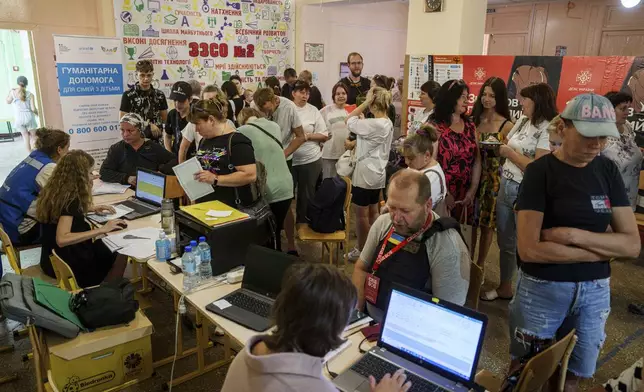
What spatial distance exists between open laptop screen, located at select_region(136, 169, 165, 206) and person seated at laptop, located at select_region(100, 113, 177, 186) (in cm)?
41

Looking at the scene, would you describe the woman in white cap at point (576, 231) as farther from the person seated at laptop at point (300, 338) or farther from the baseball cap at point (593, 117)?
the person seated at laptop at point (300, 338)

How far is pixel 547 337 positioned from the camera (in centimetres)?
196

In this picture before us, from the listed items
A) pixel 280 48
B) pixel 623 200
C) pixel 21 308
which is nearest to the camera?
pixel 623 200

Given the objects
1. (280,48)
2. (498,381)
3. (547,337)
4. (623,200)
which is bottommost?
(498,381)

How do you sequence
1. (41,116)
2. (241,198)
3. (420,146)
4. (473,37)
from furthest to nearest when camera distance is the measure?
(41,116) → (473,37) → (241,198) → (420,146)

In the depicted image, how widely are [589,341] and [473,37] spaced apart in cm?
429

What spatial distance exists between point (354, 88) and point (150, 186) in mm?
3263

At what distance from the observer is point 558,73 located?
4.34m

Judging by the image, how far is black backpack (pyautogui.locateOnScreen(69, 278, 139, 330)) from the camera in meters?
2.32

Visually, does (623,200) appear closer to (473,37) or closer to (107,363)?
(107,363)

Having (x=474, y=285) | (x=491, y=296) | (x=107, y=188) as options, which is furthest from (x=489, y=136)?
(x=107, y=188)

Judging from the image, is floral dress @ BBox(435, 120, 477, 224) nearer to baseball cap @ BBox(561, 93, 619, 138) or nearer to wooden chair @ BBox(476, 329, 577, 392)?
baseball cap @ BBox(561, 93, 619, 138)

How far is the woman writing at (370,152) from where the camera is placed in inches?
152

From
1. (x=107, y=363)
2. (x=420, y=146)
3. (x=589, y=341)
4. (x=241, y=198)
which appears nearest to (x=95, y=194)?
(x=241, y=198)
